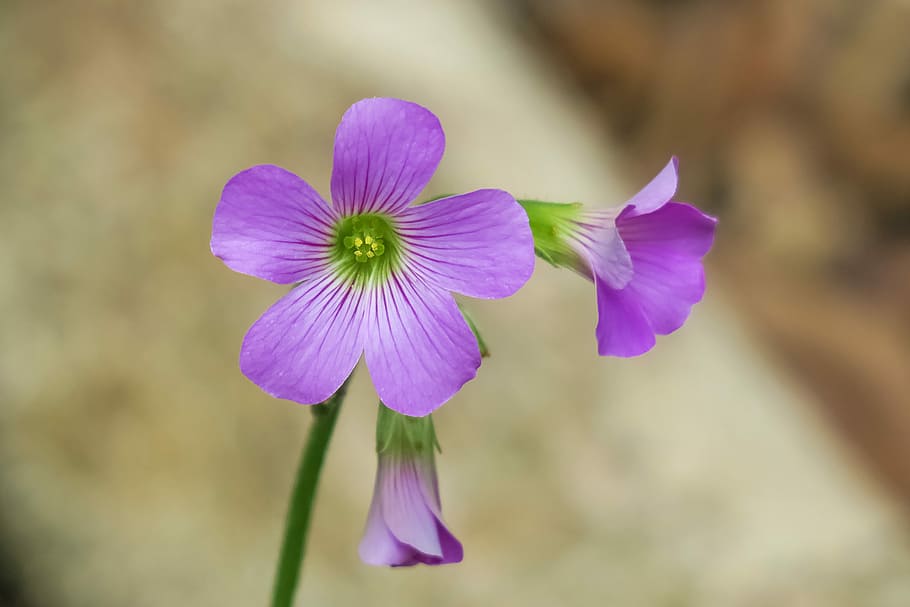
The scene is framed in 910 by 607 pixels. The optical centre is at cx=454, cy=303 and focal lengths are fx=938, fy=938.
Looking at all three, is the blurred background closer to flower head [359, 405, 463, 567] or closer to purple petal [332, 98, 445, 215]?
flower head [359, 405, 463, 567]

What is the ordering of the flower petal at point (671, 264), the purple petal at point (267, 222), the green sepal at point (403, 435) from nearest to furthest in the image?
the purple petal at point (267, 222)
the flower petal at point (671, 264)
the green sepal at point (403, 435)

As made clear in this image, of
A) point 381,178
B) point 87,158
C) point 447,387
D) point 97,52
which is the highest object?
point 97,52

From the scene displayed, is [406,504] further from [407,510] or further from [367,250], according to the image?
[367,250]

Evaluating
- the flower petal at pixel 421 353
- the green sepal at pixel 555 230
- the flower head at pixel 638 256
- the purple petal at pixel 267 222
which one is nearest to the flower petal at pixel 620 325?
the flower head at pixel 638 256

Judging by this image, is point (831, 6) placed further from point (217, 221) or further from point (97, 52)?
point (217, 221)

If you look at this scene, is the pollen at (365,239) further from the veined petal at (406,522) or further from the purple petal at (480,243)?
the veined petal at (406,522)

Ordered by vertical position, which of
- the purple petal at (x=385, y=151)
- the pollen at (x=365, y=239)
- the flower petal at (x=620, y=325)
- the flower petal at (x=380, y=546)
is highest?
the pollen at (x=365, y=239)

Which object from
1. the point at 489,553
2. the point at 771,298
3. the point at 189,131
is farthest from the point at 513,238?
the point at 771,298

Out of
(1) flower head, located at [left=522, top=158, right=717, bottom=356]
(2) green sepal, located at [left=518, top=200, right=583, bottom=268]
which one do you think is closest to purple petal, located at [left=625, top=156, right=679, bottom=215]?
(1) flower head, located at [left=522, top=158, right=717, bottom=356]
